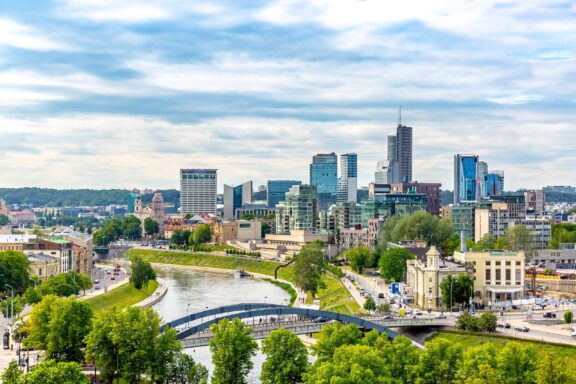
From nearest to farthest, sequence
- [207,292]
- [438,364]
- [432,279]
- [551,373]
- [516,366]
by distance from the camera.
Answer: [551,373] < [516,366] < [438,364] < [432,279] < [207,292]

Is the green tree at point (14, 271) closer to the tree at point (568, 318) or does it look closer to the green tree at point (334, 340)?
the green tree at point (334, 340)

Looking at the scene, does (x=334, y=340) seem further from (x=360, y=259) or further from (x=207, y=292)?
(x=360, y=259)

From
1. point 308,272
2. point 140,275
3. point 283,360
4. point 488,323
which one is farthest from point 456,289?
point 140,275

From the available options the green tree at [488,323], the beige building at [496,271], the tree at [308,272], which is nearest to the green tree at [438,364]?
the green tree at [488,323]

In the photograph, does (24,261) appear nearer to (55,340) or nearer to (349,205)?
(55,340)

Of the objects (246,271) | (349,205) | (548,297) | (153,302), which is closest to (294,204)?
(349,205)

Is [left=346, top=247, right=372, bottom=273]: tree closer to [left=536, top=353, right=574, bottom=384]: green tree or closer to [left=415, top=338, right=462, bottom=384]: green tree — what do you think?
[left=415, top=338, right=462, bottom=384]: green tree
